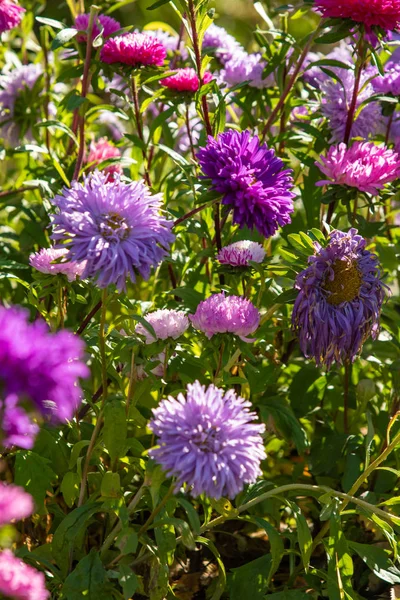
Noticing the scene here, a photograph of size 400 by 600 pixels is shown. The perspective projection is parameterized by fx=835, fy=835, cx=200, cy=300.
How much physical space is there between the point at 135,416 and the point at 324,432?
660 millimetres

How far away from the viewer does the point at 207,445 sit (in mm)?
1048

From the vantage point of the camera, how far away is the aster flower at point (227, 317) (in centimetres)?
136

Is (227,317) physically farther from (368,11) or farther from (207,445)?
(368,11)

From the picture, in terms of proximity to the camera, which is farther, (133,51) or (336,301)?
(133,51)

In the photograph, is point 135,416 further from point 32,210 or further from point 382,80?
point 382,80

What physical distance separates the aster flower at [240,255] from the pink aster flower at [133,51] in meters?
0.46

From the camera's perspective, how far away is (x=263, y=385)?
1695 millimetres

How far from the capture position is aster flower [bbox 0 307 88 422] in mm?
817

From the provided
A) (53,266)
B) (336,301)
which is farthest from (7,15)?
(336,301)

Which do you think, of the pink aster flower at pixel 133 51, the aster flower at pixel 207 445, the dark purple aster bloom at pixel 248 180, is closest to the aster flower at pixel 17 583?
the aster flower at pixel 207 445

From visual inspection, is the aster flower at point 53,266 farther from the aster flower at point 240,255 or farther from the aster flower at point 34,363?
the aster flower at point 34,363

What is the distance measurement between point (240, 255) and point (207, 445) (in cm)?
55

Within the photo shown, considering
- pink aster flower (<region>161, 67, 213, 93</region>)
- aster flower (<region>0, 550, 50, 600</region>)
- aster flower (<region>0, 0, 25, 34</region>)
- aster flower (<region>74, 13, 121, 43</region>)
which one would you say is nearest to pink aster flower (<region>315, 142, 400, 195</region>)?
pink aster flower (<region>161, 67, 213, 93</region>)

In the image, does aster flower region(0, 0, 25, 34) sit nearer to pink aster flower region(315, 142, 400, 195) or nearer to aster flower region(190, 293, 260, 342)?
pink aster flower region(315, 142, 400, 195)
